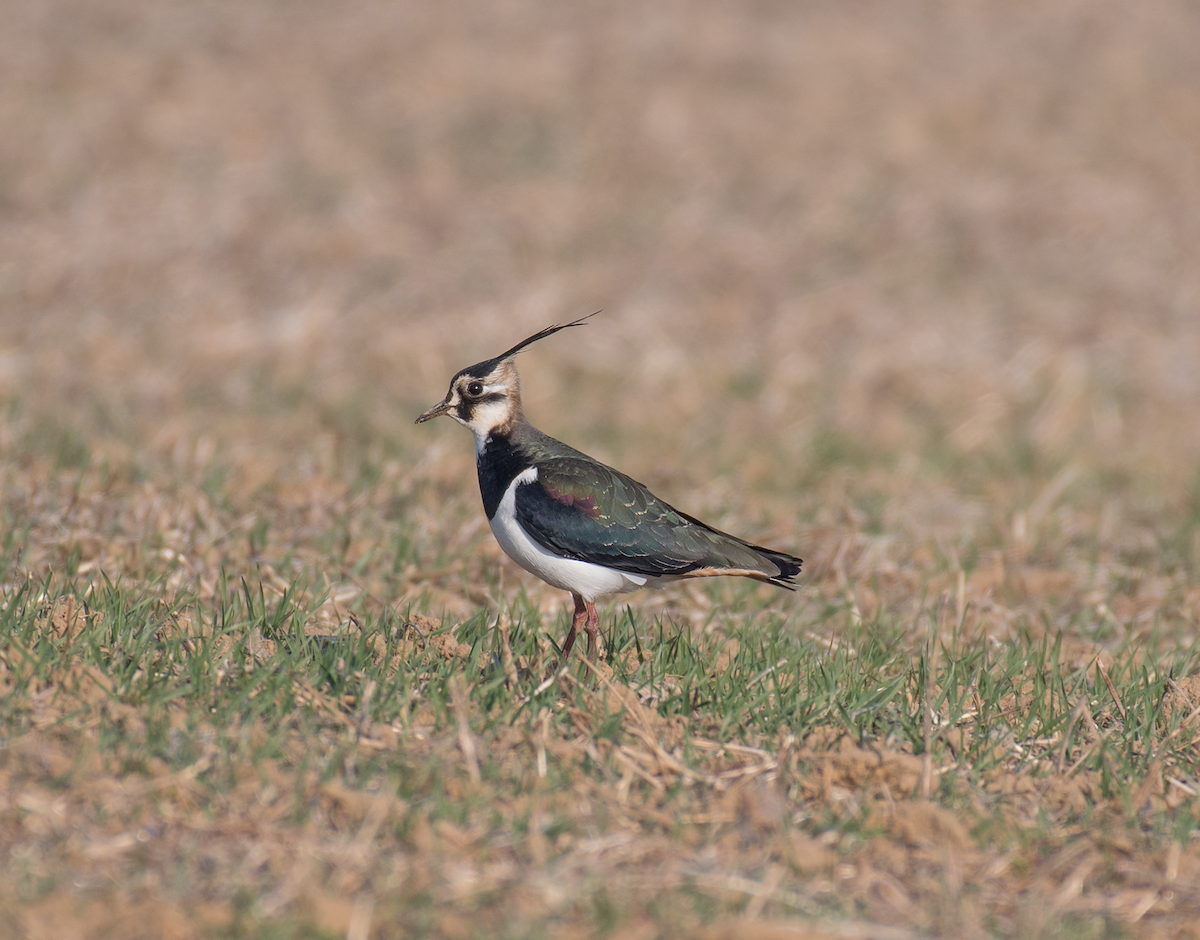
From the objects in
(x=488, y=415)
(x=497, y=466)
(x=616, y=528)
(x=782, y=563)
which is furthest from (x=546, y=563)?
(x=782, y=563)

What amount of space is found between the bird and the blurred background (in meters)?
2.68

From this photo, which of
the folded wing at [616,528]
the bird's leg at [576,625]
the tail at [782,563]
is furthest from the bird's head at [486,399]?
the tail at [782,563]

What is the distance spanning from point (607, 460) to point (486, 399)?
4067 millimetres

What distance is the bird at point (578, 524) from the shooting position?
5.20 m

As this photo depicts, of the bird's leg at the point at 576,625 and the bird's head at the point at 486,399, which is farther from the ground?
the bird's head at the point at 486,399

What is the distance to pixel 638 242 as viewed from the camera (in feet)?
46.6

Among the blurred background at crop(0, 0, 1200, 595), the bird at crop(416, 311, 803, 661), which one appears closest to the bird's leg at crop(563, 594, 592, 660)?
the bird at crop(416, 311, 803, 661)

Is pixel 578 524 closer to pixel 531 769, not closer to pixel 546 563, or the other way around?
Answer: pixel 546 563

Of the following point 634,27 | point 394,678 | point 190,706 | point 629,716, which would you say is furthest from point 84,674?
point 634,27

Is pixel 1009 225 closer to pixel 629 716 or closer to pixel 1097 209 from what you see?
pixel 1097 209

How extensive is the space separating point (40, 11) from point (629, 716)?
15.9m

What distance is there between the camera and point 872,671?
5.16 m

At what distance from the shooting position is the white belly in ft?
17.1

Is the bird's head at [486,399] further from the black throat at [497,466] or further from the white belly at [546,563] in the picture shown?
the white belly at [546,563]
